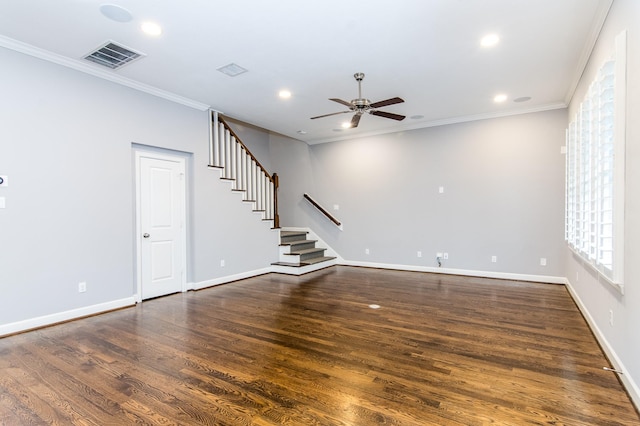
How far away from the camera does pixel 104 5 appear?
285 cm

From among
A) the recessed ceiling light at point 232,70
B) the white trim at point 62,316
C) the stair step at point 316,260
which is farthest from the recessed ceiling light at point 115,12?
the stair step at point 316,260

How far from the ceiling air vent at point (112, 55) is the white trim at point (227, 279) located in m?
3.32

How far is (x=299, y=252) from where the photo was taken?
7113 mm

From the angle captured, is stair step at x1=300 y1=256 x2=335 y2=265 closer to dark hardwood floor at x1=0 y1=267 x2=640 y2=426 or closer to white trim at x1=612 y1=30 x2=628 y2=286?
dark hardwood floor at x1=0 y1=267 x2=640 y2=426

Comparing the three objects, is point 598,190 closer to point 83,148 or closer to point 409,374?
point 409,374

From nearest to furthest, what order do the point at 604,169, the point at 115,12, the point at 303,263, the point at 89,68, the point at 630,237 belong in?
the point at 630,237
the point at 604,169
the point at 115,12
the point at 89,68
the point at 303,263

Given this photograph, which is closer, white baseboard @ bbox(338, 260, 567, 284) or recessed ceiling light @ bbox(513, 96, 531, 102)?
recessed ceiling light @ bbox(513, 96, 531, 102)

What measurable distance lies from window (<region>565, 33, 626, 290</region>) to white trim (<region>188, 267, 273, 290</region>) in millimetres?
5096

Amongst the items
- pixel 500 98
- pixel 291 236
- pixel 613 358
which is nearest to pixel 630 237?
pixel 613 358

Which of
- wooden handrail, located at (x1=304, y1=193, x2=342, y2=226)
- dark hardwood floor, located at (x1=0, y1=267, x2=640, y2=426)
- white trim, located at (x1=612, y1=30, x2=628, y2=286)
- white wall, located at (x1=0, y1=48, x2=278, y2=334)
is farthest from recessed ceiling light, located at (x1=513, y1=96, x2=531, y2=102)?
white wall, located at (x1=0, y1=48, x2=278, y2=334)

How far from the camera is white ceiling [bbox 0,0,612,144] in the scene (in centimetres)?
294

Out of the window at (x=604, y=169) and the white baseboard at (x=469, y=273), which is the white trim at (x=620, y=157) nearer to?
the window at (x=604, y=169)

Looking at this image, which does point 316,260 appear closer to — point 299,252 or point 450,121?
point 299,252

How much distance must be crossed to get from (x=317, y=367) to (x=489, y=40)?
3648 mm
